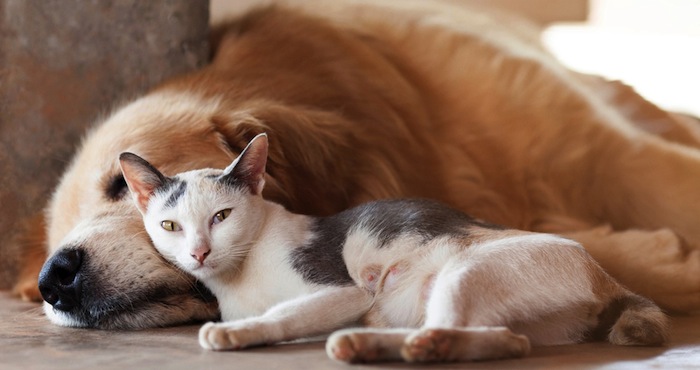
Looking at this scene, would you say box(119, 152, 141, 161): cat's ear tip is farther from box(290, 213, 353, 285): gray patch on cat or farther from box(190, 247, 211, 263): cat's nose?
box(290, 213, 353, 285): gray patch on cat

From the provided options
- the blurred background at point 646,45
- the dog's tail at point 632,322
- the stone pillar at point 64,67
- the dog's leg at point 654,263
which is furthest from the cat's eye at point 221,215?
the blurred background at point 646,45

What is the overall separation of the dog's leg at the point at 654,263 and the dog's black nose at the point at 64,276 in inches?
55.1

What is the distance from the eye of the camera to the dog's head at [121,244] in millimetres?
2049

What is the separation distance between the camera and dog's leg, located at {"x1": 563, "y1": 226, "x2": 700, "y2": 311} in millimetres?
2379

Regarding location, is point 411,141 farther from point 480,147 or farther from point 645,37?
point 645,37

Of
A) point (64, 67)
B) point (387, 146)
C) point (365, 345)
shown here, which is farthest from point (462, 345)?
point (64, 67)

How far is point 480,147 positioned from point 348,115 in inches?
21.4

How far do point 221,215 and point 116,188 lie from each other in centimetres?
63

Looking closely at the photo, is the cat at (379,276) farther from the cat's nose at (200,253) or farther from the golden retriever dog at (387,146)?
the golden retriever dog at (387,146)

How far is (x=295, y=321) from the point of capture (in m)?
1.68

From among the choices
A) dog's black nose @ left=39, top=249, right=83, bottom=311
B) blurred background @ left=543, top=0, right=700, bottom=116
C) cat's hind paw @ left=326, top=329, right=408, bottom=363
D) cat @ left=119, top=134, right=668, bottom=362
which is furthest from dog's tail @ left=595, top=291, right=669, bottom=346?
blurred background @ left=543, top=0, right=700, bottom=116

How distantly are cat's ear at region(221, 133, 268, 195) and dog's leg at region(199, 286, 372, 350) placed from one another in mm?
299

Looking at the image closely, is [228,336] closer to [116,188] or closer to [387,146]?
[116,188]

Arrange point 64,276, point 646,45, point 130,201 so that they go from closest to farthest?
1. point 64,276
2. point 130,201
3. point 646,45
